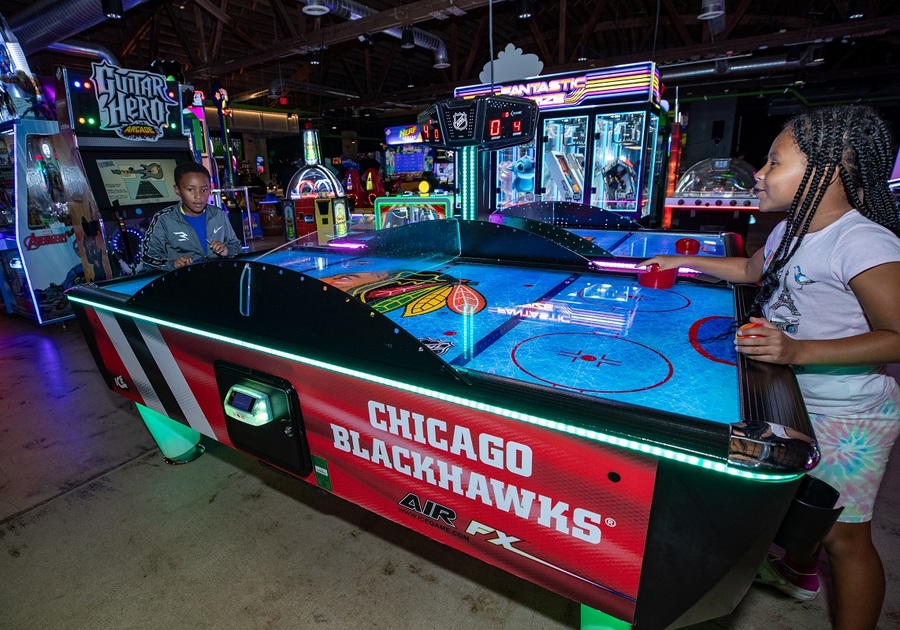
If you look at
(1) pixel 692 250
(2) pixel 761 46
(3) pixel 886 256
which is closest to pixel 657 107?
(2) pixel 761 46

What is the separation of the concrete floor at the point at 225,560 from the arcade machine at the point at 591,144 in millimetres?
4762

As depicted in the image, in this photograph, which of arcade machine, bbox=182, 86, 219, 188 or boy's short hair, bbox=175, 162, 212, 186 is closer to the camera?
boy's short hair, bbox=175, 162, 212, 186

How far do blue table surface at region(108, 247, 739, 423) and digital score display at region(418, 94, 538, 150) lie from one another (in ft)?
2.36

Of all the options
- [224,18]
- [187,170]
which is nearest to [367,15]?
[224,18]

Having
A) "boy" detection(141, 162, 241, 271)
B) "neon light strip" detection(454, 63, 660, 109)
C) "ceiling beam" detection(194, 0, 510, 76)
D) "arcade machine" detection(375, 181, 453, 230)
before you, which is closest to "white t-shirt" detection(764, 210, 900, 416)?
"boy" detection(141, 162, 241, 271)

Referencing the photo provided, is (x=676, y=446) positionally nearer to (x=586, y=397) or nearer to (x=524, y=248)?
(x=586, y=397)

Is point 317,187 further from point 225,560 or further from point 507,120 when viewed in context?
point 225,560

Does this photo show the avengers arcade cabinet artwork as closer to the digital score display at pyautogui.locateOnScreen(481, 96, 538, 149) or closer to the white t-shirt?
the digital score display at pyautogui.locateOnScreen(481, 96, 538, 149)

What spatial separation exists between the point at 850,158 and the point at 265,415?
1563 millimetres

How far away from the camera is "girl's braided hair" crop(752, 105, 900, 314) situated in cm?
100

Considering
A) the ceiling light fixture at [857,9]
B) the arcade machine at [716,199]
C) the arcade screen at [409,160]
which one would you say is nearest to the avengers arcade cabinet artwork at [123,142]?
the arcade machine at [716,199]

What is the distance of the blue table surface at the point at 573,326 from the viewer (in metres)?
1.00

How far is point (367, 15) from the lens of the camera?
733cm

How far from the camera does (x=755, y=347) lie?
0.94 m
